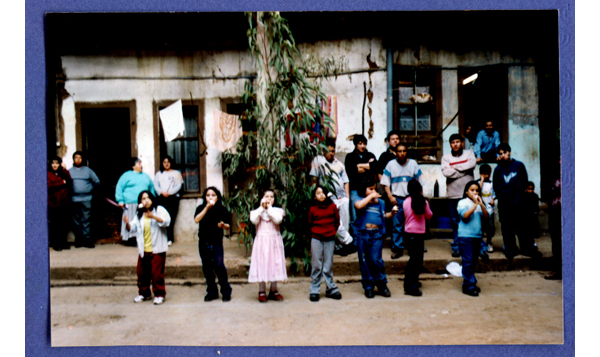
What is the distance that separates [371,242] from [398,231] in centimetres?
83

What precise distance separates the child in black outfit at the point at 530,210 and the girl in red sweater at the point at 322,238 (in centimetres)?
255

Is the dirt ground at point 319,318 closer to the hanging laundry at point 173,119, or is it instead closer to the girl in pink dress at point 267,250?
the girl in pink dress at point 267,250

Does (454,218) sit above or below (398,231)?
above

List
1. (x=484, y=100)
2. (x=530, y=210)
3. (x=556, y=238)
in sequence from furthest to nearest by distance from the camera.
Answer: (x=484, y=100), (x=530, y=210), (x=556, y=238)

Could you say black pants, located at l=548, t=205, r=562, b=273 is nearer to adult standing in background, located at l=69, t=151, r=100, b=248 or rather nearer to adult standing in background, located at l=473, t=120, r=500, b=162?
adult standing in background, located at l=473, t=120, r=500, b=162

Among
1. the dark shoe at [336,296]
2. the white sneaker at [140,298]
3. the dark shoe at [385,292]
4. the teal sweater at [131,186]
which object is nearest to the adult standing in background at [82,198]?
the teal sweater at [131,186]

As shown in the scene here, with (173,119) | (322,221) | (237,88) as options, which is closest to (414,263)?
(322,221)

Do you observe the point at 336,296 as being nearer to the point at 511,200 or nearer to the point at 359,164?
the point at 359,164

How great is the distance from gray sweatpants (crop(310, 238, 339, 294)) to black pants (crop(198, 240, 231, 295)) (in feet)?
3.33

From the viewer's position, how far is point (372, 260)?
4930mm

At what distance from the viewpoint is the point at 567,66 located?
4.28 meters

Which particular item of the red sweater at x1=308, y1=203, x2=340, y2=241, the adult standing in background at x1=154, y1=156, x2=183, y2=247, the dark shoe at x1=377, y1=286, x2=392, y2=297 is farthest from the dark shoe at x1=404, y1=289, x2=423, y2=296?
the adult standing in background at x1=154, y1=156, x2=183, y2=247

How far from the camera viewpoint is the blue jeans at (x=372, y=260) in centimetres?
492

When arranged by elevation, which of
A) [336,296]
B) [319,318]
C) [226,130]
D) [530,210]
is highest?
[226,130]
